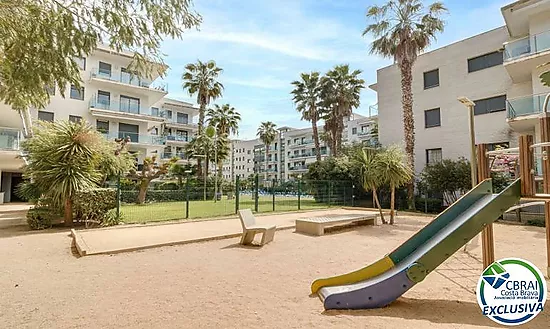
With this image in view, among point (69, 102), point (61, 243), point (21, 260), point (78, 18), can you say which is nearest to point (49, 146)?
point (61, 243)

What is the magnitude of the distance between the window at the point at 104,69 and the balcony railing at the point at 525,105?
1258 inches

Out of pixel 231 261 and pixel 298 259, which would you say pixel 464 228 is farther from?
pixel 231 261

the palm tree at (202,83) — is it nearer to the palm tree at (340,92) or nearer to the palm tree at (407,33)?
the palm tree at (340,92)

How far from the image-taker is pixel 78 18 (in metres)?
4.37

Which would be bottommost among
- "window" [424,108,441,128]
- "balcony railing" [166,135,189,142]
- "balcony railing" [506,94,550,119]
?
"balcony railing" [506,94,550,119]

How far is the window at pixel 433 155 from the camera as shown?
71.3ft

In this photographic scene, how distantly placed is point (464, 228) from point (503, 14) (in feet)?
59.6

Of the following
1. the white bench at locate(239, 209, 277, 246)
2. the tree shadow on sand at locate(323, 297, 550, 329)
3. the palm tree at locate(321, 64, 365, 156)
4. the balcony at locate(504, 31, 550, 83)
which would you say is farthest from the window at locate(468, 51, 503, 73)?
the tree shadow on sand at locate(323, 297, 550, 329)

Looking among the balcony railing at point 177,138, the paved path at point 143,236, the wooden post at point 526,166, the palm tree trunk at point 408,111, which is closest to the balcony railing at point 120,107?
the balcony railing at point 177,138

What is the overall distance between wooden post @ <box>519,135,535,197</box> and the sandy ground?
1.46 meters

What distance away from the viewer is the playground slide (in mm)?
3715

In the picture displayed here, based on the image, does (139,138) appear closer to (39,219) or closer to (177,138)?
(177,138)

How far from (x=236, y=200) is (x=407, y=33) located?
15.1 m

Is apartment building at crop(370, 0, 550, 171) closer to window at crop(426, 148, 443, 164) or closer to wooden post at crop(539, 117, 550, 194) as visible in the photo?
window at crop(426, 148, 443, 164)
